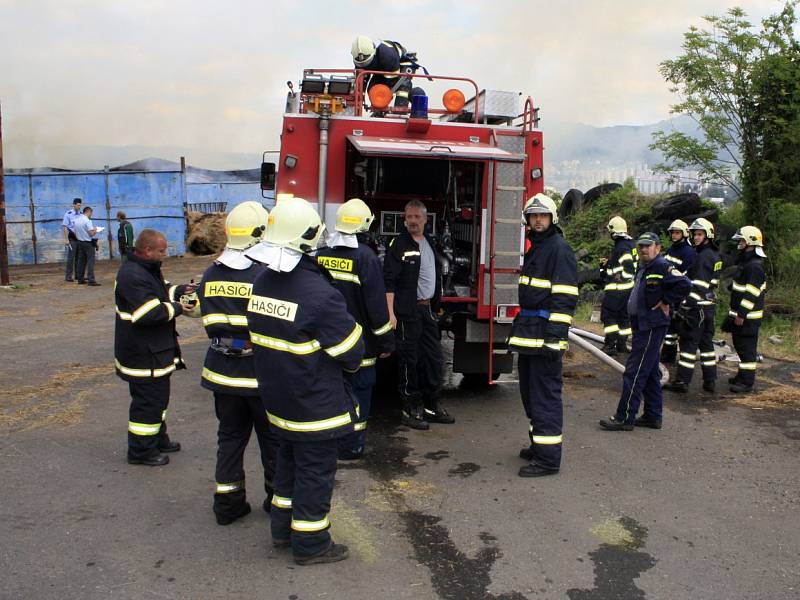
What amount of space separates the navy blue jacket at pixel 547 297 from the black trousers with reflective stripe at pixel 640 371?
1307 millimetres

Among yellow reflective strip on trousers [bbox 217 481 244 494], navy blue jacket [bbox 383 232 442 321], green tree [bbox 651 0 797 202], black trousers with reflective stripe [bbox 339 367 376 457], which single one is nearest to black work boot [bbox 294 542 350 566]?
yellow reflective strip on trousers [bbox 217 481 244 494]

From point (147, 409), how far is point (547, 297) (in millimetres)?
2791

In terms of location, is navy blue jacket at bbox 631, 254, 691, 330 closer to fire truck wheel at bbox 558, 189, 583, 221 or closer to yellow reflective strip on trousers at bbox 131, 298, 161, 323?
yellow reflective strip on trousers at bbox 131, 298, 161, 323

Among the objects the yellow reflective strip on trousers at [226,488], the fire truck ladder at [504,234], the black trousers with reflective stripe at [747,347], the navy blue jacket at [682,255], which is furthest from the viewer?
the navy blue jacket at [682,255]

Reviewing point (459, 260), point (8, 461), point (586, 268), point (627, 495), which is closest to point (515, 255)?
point (459, 260)

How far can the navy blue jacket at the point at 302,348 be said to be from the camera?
3293 mm

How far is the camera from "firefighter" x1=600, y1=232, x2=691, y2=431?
19.1 feet

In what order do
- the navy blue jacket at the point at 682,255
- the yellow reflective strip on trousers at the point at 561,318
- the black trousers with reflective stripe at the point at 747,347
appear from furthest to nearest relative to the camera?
1. the navy blue jacket at the point at 682,255
2. the black trousers with reflective stripe at the point at 747,347
3. the yellow reflective strip on trousers at the point at 561,318

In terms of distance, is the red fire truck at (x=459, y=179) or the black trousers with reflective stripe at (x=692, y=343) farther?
the black trousers with reflective stripe at (x=692, y=343)

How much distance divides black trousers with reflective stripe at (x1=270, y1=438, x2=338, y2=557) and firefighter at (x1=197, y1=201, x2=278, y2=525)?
0.43 metres

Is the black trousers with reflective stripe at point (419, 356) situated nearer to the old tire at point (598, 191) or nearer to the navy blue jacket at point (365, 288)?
the navy blue jacket at point (365, 288)

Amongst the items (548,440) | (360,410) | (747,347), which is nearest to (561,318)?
(548,440)

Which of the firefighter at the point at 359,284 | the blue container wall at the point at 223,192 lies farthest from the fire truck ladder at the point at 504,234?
the blue container wall at the point at 223,192

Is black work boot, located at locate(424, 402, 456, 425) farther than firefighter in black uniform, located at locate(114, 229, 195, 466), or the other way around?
black work boot, located at locate(424, 402, 456, 425)
